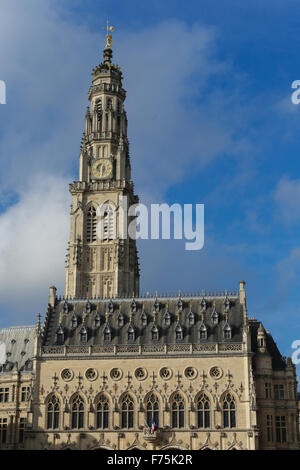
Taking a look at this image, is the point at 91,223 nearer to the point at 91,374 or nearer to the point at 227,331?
the point at 91,374

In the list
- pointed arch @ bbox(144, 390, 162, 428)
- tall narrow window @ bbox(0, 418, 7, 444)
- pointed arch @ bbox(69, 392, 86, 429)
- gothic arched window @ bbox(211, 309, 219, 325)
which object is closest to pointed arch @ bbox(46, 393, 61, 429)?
pointed arch @ bbox(69, 392, 86, 429)

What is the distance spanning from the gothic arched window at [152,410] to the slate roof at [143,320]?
689 cm

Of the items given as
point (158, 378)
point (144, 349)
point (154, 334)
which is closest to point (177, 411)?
point (158, 378)

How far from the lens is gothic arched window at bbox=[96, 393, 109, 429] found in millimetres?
84375

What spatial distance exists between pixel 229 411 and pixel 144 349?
12.4m

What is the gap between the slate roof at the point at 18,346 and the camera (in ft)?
329
